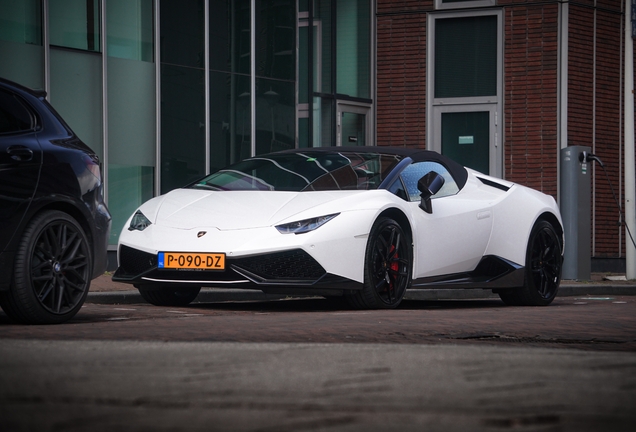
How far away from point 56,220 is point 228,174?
2.78m

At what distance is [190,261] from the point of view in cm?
774

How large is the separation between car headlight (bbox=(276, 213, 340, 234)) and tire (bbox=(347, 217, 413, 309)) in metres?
0.44

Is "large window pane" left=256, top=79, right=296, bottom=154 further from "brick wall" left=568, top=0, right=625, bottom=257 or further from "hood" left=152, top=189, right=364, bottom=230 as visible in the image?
"hood" left=152, top=189, right=364, bottom=230

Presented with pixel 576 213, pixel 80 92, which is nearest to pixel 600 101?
pixel 576 213

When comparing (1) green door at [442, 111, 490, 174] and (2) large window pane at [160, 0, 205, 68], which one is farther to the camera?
(1) green door at [442, 111, 490, 174]

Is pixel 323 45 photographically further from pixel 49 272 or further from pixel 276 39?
pixel 49 272

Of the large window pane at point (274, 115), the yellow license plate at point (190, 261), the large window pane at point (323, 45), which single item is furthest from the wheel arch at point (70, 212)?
the large window pane at point (323, 45)

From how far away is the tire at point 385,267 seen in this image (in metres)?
8.01

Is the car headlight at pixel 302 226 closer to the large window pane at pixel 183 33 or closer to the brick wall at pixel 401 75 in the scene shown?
the large window pane at pixel 183 33

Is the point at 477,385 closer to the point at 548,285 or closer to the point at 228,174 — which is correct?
the point at 228,174

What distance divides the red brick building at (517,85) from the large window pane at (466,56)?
0.06 ft

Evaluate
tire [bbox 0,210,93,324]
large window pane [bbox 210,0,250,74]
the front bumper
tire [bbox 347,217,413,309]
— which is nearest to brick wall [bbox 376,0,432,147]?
large window pane [bbox 210,0,250,74]

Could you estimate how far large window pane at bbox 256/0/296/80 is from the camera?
17.8 meters

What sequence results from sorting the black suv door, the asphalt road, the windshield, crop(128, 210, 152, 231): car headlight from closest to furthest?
the asphalt road → the black suv door → crop(128, 210, 152, 231): car headlight → the windshield
